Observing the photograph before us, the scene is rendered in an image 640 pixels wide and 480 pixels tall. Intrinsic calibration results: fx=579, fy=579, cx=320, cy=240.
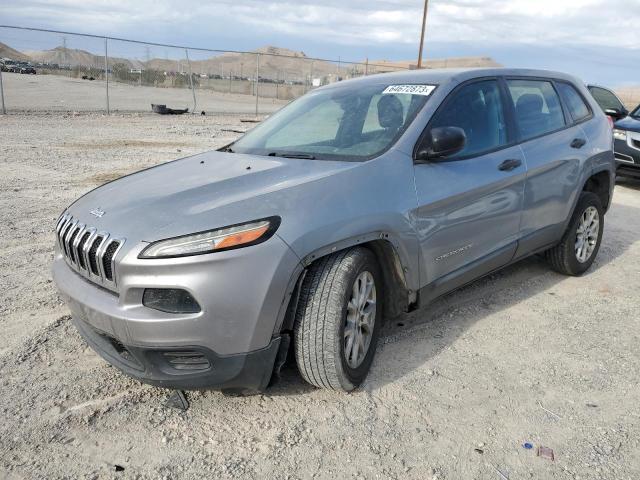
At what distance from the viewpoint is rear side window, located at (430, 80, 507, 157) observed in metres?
3.71

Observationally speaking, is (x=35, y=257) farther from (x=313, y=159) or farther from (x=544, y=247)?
(x=544, y=247)

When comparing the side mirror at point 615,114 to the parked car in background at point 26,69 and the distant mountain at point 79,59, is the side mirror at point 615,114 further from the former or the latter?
the parked car in background at point 26,69

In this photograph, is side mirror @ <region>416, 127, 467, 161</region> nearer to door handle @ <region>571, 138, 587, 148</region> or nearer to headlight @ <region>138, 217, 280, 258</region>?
headlight @ <region>138, 217, 280, 258</region>

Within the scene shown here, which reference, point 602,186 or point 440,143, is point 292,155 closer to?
point 440,143

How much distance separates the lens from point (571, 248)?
193 inches

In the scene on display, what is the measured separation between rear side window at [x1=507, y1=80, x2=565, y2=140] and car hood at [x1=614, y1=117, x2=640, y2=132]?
580cm

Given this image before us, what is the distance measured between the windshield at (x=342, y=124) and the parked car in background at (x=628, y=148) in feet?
22.9

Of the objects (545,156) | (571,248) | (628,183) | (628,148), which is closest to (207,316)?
(545,156)

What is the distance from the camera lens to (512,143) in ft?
13.6

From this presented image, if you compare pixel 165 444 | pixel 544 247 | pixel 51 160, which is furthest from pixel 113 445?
pixel 51 160

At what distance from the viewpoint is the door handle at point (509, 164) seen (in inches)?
154

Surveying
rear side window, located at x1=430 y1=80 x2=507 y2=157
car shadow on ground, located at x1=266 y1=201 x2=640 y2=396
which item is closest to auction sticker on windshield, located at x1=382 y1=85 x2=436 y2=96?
rear side window, located at x1=430 y1=80 x2=507 y2=157

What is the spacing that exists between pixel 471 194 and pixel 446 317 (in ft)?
3.20

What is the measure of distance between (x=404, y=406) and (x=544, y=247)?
7.46 feet
